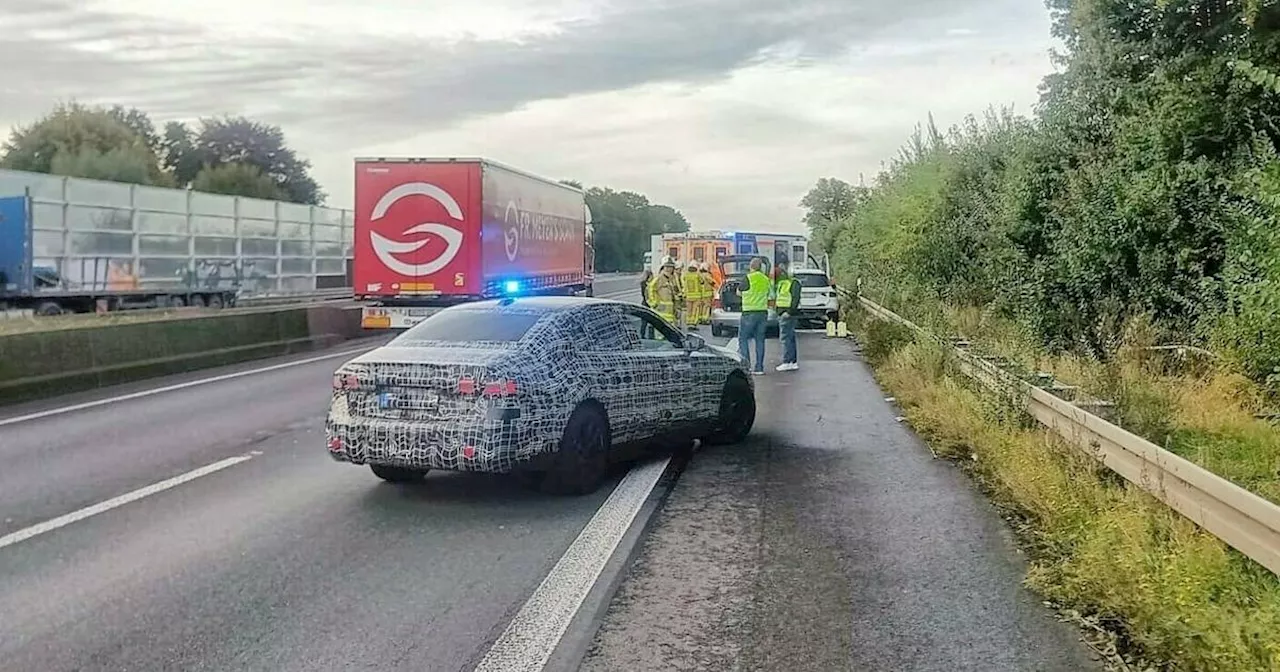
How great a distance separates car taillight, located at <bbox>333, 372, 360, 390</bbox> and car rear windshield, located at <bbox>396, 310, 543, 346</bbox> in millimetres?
598

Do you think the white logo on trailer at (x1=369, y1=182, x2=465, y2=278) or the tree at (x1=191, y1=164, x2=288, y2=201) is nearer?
the white logo on trailer at (x1=369, y1=182, x2=465, y2=278)

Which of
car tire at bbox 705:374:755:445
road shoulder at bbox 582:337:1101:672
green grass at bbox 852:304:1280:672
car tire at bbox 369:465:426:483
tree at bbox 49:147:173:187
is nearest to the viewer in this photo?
green grass at bbox 852:304:1280:672

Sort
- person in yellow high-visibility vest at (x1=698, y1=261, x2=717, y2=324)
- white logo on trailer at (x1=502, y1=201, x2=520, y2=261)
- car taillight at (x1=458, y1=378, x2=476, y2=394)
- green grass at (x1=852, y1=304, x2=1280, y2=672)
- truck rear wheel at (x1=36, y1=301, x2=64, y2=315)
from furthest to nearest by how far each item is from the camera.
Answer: truck rear wheel at (x1=36, y1=301, x2=64, y2=315) < person in yellow high-visibility vest at (x1=698, y1=261, x2=717, y2=324) < white logo on trailer at (x1=502, y1=201, x2=520, y2=261) < car taillight at (x1=458, y1=378, x2=476, y2=394) < green grass at (x1=852, y1=304, x2=1280, y2=672)

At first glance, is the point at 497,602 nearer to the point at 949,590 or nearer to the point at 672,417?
the point at 949,590

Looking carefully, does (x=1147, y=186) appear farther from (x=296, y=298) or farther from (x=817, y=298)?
(x=296, y=298)

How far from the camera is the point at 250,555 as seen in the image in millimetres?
7164

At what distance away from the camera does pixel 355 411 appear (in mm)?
8859

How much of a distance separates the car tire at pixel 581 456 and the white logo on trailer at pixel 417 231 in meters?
13.1

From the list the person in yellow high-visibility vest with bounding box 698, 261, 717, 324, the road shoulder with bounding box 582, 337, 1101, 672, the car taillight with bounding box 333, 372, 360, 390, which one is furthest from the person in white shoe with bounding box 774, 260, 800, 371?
the car taillight with bounding box 333, 372, 360, 390

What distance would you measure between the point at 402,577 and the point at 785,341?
1349 cm

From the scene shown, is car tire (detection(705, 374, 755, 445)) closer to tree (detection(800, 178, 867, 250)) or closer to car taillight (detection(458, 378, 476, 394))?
car taillight (detection(458, 378, 476, 394))

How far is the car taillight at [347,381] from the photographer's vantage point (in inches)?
349

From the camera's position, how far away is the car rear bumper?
8.47m

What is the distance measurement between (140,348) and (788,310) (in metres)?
9.34
